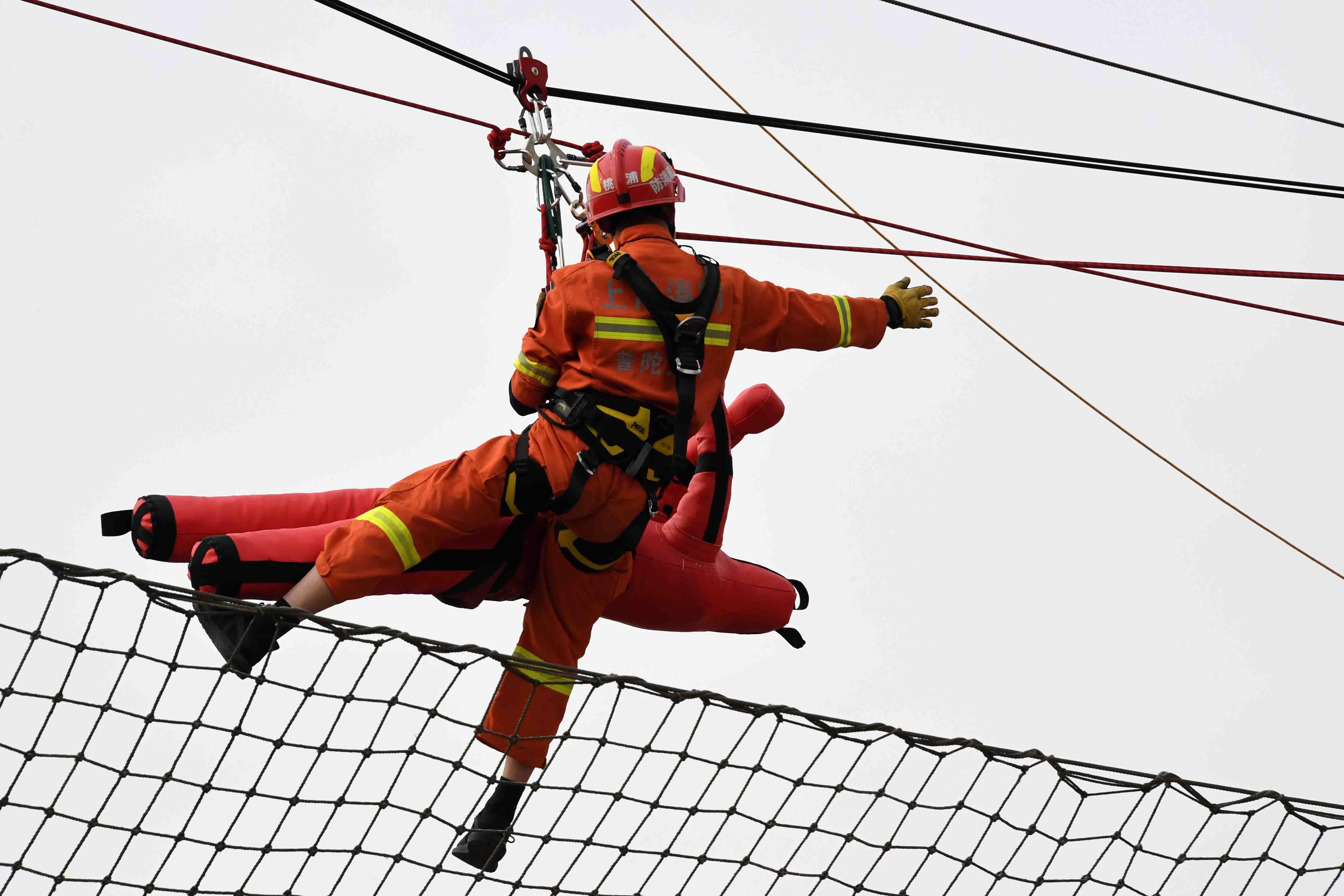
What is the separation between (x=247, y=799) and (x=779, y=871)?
3.96 ft

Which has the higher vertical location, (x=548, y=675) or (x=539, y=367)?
(x=539, y=367)

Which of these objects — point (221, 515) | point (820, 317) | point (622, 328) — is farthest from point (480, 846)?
point (820, 317)

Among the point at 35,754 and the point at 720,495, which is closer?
the point at 35,754

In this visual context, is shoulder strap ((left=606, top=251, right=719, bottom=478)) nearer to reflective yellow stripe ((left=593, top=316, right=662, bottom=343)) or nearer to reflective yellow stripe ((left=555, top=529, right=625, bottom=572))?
reflective yellow stripe ((left=593, top=316, right=662, bottom=343))

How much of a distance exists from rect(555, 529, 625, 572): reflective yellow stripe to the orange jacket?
306 millimetres

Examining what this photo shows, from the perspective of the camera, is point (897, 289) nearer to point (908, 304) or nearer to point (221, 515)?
point (908, 304)

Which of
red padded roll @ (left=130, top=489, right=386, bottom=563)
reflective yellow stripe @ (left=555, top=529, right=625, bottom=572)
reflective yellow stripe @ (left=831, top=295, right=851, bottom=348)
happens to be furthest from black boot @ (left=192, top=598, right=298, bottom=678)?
reflective yellow stripe @ (left=831, top=295, right=851, bottom=348)

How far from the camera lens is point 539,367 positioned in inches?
178

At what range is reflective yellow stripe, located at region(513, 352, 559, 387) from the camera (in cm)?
453

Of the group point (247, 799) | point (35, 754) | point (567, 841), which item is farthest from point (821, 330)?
point (35, 754)

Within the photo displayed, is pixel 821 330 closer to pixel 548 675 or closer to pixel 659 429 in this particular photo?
pixel 659 429

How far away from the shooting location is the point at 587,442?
14.8ft

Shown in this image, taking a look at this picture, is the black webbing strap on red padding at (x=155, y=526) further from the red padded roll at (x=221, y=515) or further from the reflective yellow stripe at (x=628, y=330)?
the reflective yellow stripe at (x=628, y=330)

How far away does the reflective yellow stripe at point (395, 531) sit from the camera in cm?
440
